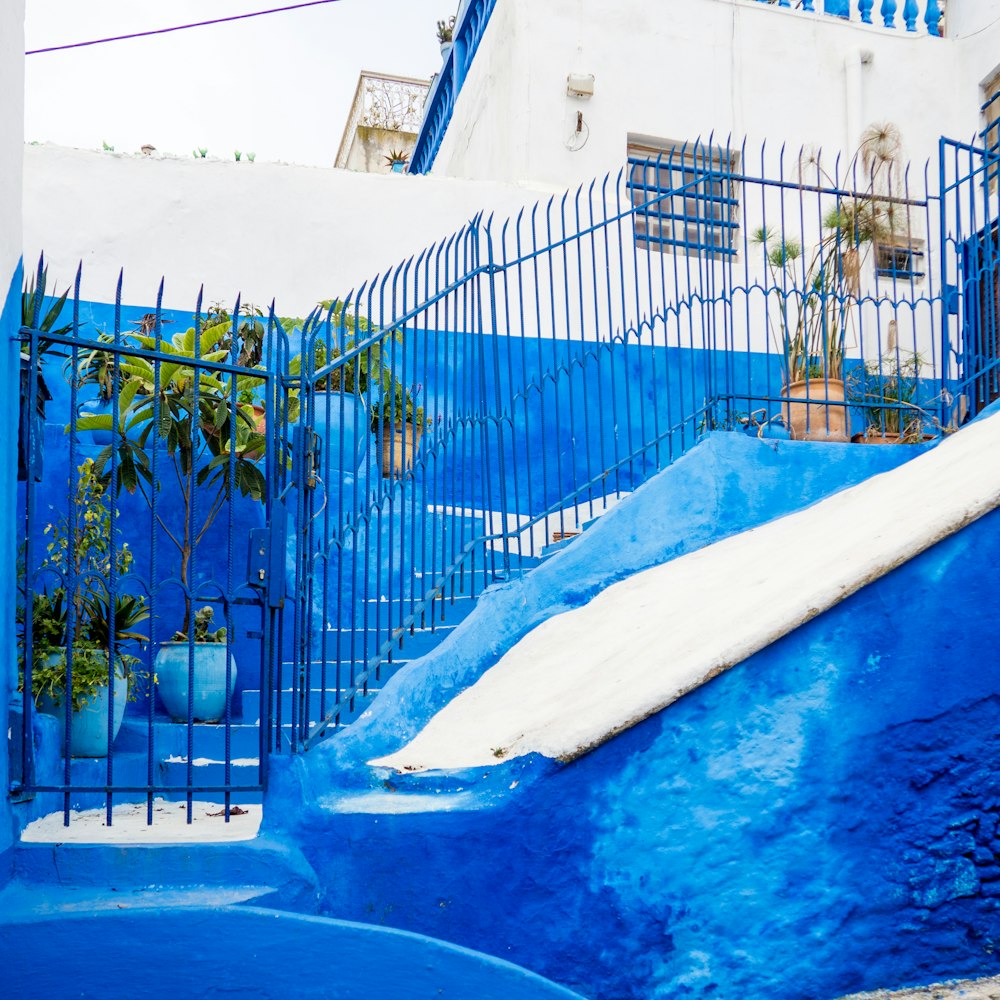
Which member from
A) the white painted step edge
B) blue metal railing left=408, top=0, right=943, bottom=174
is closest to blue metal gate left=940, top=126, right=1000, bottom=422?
the white painted step edge

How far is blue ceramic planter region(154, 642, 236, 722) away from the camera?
19.3 ft

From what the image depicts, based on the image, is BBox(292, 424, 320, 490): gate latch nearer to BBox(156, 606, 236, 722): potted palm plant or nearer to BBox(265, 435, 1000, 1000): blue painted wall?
BBox(265, 435, 1000, 1000): blue painted wall

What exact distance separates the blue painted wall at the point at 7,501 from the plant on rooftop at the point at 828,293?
382 cm

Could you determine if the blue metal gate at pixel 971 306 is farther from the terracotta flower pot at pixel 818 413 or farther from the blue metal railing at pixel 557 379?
the terracotta flower pot at pixel 818 413

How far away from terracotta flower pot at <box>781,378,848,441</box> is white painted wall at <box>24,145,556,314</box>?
310 cm

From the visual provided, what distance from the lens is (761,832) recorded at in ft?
12.6

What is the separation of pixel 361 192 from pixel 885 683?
6372 mm

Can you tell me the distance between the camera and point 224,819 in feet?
14.4

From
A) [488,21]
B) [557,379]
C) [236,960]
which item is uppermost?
[488,21]

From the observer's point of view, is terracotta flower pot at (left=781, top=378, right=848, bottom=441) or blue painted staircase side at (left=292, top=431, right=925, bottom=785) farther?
terracotta flower pot at (left=781, top=378, right=848, bottom=441)

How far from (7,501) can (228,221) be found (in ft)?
17.1

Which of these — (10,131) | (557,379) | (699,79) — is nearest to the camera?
(10,131)

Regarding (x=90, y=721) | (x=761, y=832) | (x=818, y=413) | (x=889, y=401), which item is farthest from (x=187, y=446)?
(x=889, y=401)

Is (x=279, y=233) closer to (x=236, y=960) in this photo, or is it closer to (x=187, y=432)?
(x=187, y=432)
